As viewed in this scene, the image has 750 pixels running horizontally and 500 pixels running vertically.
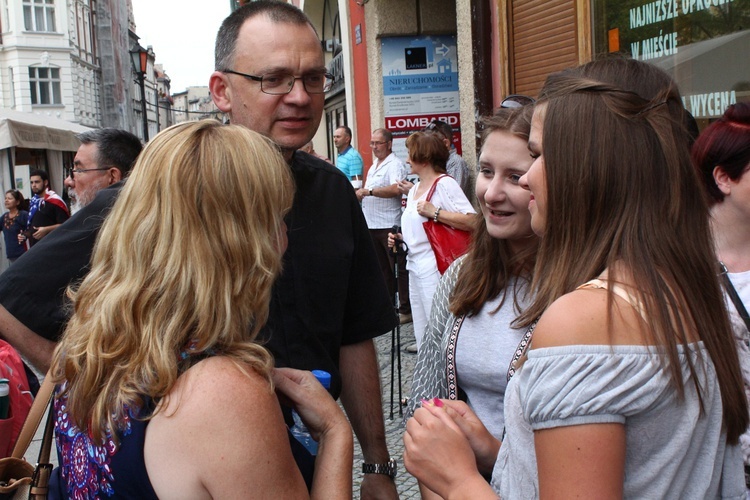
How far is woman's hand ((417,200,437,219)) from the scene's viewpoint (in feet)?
18.1

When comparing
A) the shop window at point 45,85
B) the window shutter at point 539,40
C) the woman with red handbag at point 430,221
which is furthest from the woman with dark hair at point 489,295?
the shop window at point 45,85

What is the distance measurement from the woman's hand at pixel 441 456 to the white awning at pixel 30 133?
1306 cm

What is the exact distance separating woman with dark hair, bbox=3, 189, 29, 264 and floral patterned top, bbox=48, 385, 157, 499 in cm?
1100

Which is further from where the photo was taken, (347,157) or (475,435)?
(347,157)

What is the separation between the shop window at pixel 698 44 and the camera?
14.7 feet

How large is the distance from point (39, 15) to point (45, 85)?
13.3 ft

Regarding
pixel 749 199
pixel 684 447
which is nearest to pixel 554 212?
pixel 684 447

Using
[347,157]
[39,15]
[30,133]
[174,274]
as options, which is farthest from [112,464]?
[39,15]

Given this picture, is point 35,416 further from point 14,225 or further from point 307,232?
point 14,225

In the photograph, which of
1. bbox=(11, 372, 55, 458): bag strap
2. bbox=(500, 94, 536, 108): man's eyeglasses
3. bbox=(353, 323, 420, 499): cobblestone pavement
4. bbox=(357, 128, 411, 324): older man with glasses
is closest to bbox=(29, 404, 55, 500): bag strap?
bbox=(11, 372, 55, 458): bag strap

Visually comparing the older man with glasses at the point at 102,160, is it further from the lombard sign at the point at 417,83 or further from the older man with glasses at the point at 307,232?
the lombard sign at the point at 417,83

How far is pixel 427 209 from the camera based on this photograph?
5.53 metres

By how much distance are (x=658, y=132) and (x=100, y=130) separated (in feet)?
11.5

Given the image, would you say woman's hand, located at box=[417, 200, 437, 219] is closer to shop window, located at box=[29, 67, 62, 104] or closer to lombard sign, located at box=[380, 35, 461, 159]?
lombard sign, located at box=[380, 35, 461, 159]
